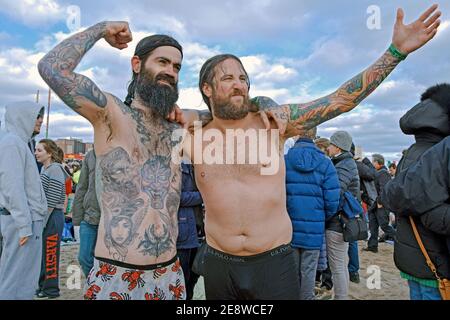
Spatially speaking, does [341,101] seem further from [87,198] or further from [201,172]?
[87,198]

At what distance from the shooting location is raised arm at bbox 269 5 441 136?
2006 mm

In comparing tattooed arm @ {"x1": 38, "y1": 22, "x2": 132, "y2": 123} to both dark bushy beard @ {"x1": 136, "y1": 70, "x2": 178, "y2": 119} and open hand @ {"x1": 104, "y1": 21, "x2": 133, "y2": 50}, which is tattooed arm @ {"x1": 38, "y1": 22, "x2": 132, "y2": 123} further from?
dark bushy beard @ {"x1": 136, "y1": 70, "x2": 178, "y2": 119}

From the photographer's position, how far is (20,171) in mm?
3162

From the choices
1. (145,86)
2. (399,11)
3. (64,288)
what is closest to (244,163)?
(145,86)

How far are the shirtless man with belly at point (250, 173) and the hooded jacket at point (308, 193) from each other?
1.24m

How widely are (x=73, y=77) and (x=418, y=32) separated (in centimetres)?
202

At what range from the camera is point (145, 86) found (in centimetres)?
209

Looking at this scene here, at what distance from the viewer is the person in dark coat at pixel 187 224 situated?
11.7 feet

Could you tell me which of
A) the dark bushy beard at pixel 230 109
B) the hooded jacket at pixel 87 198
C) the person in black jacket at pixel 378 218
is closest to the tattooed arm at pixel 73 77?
the dark bushy beard at pixel 230 109

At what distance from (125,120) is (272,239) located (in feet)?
3.94

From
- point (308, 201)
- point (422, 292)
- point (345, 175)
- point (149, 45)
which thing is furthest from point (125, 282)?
point (345, 175)

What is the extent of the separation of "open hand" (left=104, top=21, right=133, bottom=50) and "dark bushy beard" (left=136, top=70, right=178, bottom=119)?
21 cm

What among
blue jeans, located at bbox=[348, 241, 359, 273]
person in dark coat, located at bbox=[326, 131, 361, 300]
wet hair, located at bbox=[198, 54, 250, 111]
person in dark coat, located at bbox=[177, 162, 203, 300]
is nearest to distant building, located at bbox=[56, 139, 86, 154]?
blue jeans, located at bbox=[348, 241, 359, 273]
